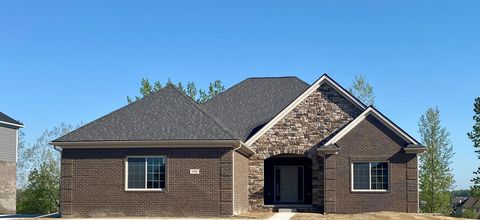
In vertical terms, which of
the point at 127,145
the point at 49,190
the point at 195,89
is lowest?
the point at 49,190

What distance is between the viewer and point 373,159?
29.3m

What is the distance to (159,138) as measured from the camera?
85.8 ft

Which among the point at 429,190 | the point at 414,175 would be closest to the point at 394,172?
the point at 414,175

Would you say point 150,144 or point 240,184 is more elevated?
point 150,144

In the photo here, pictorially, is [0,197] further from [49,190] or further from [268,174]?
[268,174]

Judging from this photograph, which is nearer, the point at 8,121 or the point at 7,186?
the point at 7,186

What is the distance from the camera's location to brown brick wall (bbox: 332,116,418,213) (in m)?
29.2

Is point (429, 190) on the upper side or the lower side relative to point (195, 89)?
lower

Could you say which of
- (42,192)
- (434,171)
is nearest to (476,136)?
(434,171)

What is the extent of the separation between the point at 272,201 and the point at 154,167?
28.4 ft

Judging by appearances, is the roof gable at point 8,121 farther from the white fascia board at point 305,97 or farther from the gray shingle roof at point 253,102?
the white fascia board at point 305,97

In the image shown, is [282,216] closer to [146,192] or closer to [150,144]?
[146,192]

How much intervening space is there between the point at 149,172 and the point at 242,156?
15.6 feet

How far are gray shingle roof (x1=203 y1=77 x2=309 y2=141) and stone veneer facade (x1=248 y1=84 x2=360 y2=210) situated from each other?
1142 mm
